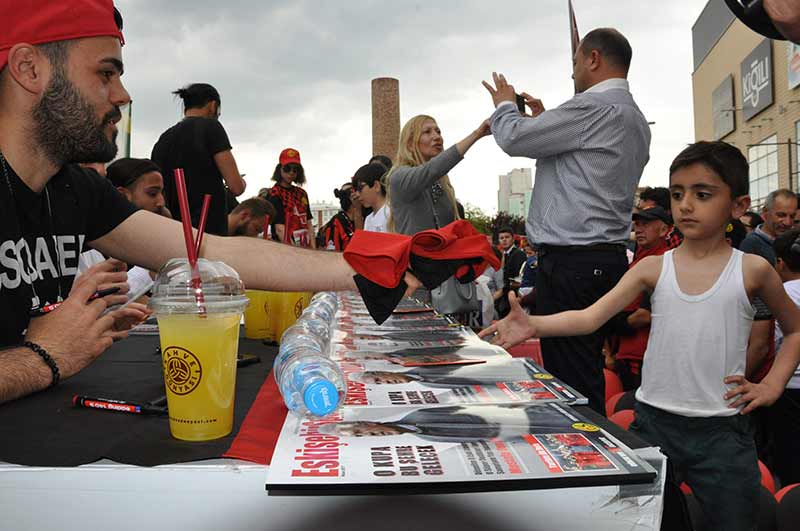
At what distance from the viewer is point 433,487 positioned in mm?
668

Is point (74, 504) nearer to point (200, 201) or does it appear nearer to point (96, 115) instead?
point (96, 115)

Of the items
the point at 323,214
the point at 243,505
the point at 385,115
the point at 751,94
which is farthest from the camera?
the point at 751,94

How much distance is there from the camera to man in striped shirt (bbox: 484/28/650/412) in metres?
2.41

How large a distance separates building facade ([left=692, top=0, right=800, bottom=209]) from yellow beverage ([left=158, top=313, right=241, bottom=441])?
26638 mm

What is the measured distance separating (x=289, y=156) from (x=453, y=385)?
14.9 ft

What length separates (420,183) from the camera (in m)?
3.19

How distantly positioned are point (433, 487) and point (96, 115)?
3.76 feet

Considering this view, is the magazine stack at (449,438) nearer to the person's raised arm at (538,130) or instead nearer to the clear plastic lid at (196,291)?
the clear plastic lid at (196,291)

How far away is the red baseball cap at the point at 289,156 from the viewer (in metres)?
5.31

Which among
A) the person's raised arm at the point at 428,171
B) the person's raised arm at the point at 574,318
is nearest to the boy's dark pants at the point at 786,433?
the person's raised arm at the point at 574,318

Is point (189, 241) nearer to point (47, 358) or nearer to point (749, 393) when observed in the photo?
point (47, 358)

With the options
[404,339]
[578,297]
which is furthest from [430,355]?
[578,297]

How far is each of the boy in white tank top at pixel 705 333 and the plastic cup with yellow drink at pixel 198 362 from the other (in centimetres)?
76

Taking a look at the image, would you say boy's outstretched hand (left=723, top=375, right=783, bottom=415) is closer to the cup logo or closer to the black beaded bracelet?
the cup logo
